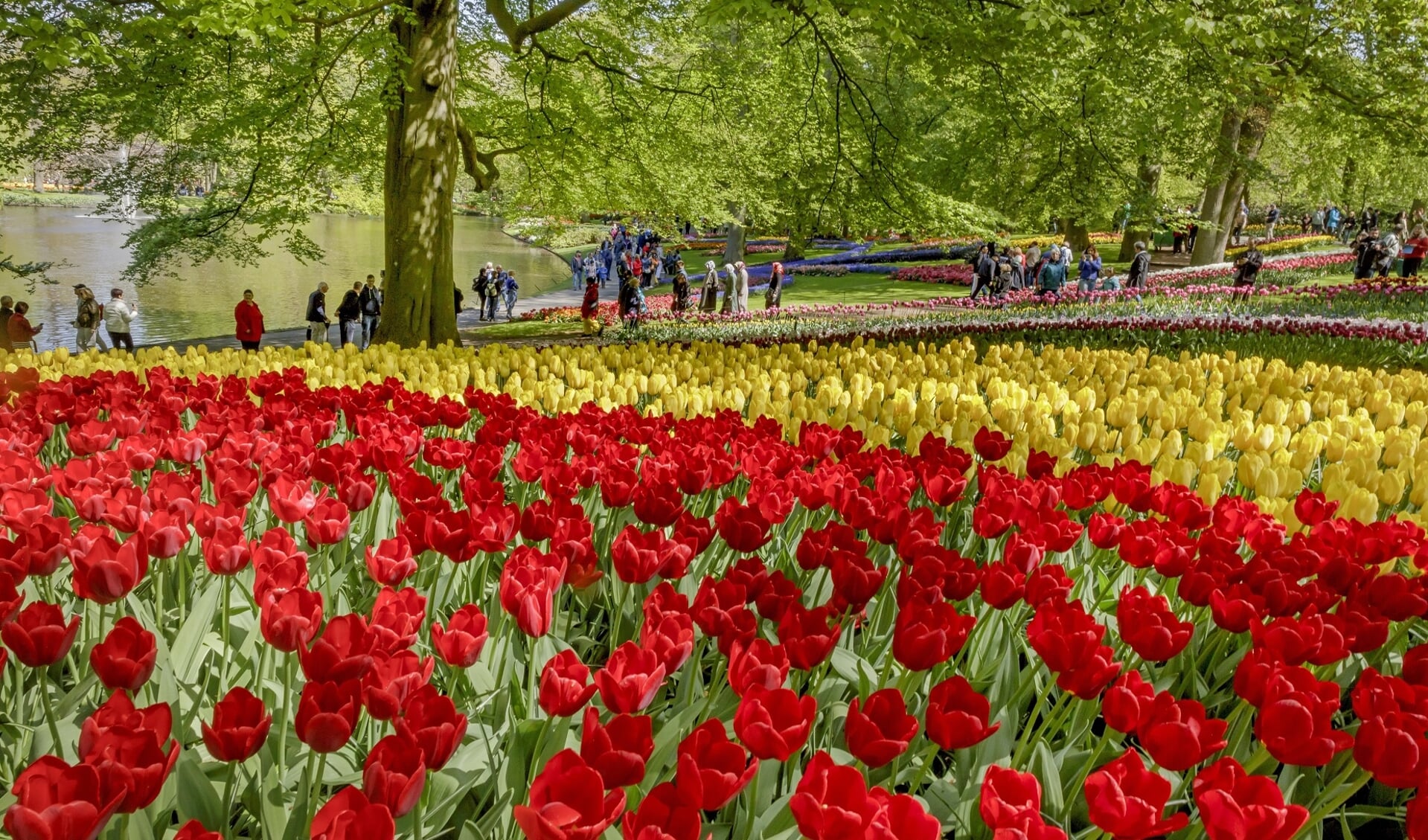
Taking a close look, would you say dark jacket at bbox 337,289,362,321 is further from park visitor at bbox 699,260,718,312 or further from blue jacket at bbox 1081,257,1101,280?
blue jacket at bbox 1081,257,1101,280

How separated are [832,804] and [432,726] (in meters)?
0.53

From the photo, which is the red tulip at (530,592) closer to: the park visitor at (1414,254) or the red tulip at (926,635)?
the red tulip at (926,635)

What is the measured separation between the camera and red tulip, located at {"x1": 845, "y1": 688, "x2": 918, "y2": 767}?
1.34 m

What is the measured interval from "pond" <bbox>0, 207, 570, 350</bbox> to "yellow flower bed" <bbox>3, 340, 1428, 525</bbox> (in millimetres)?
10067

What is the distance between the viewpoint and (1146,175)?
30.0 m

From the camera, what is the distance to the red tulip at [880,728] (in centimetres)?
Result: 134

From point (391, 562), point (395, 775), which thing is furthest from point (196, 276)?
point (395, 775)

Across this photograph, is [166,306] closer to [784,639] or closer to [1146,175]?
[1146,175]

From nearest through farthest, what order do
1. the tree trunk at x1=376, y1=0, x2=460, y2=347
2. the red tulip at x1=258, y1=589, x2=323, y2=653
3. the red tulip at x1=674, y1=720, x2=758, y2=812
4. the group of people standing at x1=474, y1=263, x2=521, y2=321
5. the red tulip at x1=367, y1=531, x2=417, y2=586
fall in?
1. the red tulip at x1=674, y1=720, x2=758, y2=812
2. the red tulip at x1=258, y1=589, x2=323, y2=653
3. the red tulip at x1=367, y1=531, x2=417, y2=586
4. the tree trunk at x1=376, y1=0, x2=460, y2=347
5. the group of people standing at x1=474, y1=263, x2=521, y2=321

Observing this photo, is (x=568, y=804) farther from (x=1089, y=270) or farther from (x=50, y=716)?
(x=1089, y=270)

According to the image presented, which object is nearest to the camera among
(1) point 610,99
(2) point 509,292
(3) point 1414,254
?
(1) point 610,99

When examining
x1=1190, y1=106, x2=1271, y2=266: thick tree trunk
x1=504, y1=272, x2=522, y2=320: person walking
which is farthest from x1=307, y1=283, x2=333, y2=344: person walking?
x1=1190, y1=106, x2=1271, y2=266: thick tree trunk

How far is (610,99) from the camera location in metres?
14.3

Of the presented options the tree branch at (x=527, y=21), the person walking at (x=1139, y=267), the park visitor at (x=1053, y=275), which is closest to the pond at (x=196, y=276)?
the tree branch at (x=527, y=21)
